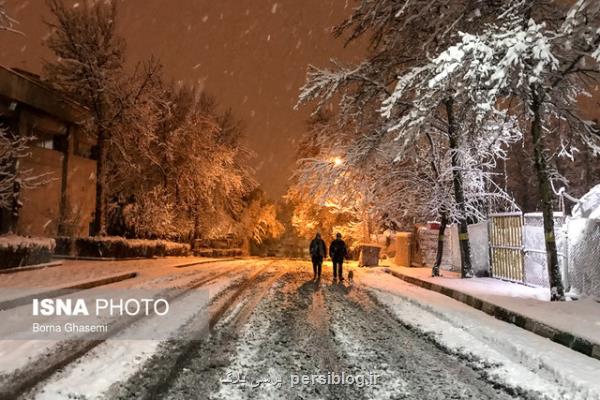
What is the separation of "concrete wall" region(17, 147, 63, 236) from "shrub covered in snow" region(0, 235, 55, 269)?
348 inches

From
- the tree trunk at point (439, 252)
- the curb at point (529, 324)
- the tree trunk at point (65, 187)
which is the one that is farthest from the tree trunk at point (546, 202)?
the tree trunk at point (65, 187)

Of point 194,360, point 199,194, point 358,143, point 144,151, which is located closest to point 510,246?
point 358,143

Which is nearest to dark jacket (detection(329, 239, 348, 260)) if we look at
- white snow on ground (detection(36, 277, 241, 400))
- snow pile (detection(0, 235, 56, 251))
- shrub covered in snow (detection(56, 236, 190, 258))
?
white snow on ground (detection(36, 277, 241, 400))

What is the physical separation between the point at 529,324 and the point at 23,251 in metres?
15.3

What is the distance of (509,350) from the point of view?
758 cm

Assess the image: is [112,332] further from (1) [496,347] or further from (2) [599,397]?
(2) [599,397]

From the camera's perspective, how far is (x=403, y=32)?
1556cm

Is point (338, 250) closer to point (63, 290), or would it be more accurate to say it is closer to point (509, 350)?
point (63, 290)

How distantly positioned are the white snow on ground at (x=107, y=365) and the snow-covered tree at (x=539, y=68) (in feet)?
20.5

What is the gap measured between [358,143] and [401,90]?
26.8 ft

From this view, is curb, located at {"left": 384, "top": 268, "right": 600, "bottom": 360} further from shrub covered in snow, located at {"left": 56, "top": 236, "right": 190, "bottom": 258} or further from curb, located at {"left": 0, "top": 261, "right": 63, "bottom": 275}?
shrub covered in snow, located at {"left": 56, "top": 236, "right": 190, "bottom": 258}

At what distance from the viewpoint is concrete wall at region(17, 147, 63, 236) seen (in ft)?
87.2

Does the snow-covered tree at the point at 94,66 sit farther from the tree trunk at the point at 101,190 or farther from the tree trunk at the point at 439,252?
the tree trunk at the point at 439,252

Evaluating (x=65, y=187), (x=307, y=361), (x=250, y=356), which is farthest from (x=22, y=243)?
(x=65, y=187)
